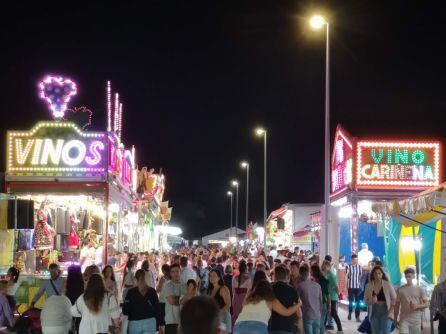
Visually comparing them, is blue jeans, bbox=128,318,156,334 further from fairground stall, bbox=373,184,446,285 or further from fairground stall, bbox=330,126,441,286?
fairground stall, bbox=330,126,441,286

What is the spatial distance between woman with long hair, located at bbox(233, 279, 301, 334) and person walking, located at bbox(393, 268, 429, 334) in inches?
129

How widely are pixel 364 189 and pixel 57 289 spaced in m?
17.3

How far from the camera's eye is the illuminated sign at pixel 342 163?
27453 millimetres

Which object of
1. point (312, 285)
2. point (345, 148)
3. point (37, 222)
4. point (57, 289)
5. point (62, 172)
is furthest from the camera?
point (345, 148)

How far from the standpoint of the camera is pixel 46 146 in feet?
69.0

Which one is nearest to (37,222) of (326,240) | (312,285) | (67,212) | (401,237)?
(67,212)

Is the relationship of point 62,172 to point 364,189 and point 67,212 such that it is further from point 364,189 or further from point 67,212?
point 364,189

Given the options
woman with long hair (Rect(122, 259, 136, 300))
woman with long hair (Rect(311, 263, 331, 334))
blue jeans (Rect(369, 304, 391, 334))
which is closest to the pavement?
woman with long hair (Rect(311, 263, 331, 334))

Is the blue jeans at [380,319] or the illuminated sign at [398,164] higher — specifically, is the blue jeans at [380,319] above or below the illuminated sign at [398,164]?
below

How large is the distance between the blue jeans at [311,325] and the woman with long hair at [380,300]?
1248mm

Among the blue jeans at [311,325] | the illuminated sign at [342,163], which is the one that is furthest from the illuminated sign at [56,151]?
the illuminated sign at [342,163]

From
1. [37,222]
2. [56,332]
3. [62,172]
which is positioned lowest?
[56,332]

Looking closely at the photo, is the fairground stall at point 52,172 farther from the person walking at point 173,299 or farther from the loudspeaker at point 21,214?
the person walking at point 173,299

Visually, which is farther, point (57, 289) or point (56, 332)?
point (57, 289)
